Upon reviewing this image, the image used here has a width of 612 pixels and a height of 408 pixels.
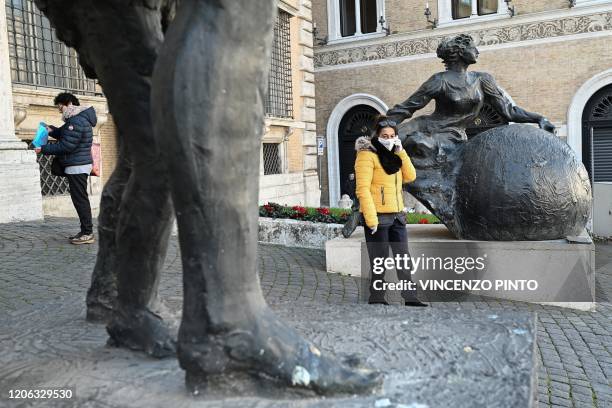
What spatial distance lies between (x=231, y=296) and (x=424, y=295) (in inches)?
203

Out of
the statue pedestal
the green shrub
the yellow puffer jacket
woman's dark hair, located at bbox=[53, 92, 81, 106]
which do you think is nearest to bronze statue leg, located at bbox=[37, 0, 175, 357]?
the yellow puffer jacket

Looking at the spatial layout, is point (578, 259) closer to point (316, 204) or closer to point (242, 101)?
point (242, 101)

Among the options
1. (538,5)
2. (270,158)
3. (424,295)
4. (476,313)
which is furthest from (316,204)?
(476,313)

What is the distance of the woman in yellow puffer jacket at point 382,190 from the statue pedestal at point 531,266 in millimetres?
1059

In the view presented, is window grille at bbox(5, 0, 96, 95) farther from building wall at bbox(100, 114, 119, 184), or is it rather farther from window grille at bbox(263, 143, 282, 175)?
window grille at bbox(263, 143, 282, 175)

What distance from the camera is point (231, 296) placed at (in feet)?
5.03

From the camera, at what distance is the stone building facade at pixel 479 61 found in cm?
1902

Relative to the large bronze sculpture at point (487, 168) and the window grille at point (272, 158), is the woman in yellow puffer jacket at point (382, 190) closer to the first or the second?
the large bronze sculpture at point (487, 168)

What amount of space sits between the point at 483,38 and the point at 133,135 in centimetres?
2049

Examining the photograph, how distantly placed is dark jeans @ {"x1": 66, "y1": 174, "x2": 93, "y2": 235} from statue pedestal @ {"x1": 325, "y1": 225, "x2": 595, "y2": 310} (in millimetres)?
3429

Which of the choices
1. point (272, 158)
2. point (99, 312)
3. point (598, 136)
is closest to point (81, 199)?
point (99, 312)

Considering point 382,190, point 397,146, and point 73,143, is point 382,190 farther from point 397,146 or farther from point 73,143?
point 73,143

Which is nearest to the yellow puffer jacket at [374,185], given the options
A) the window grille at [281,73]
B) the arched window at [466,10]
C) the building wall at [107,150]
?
the building wall at [107,150]

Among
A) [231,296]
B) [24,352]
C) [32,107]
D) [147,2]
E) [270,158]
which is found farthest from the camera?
[270,158]
